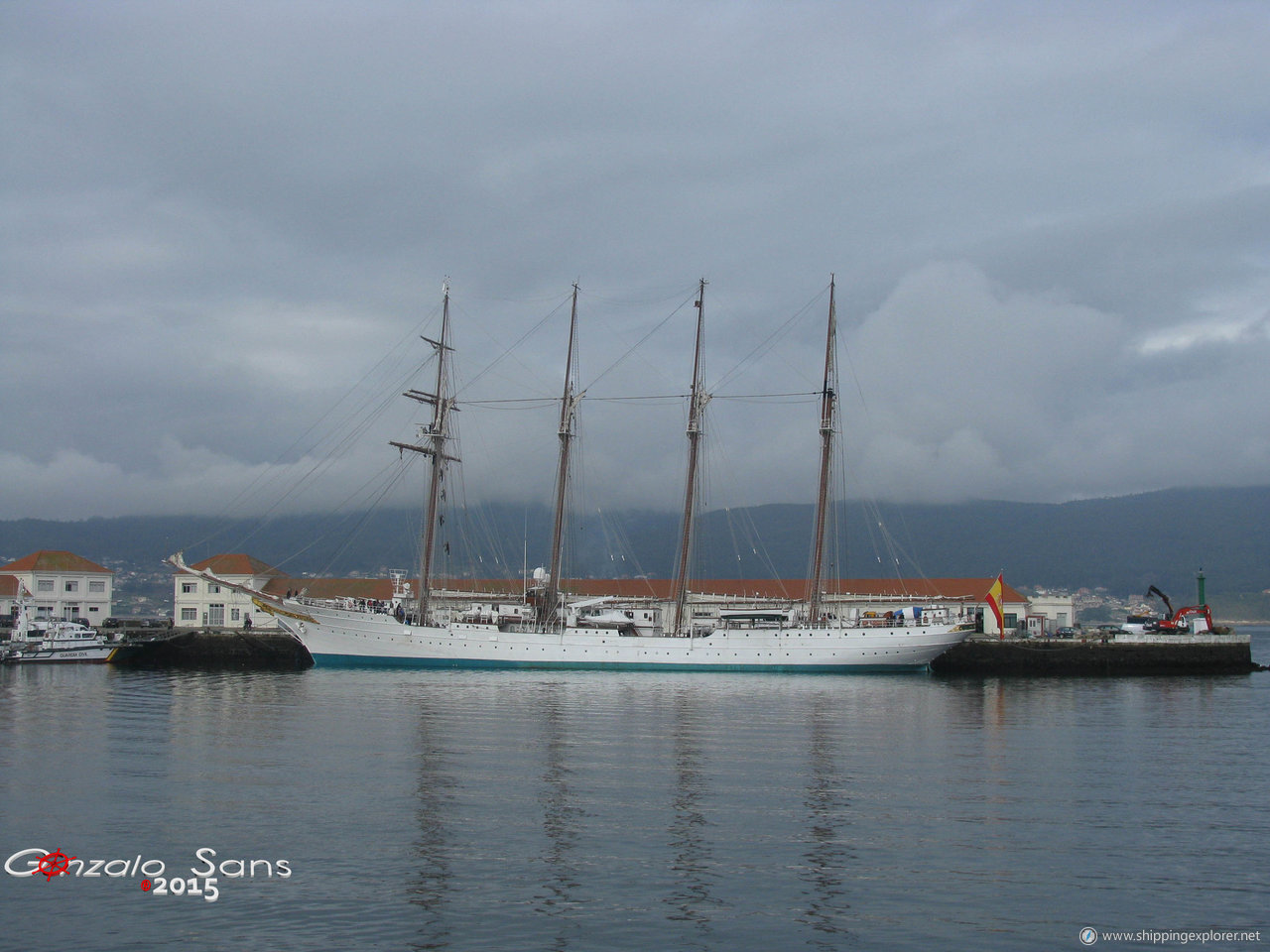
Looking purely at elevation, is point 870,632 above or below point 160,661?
above

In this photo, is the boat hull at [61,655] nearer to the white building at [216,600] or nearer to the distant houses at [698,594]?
the distant houses at [698,594]

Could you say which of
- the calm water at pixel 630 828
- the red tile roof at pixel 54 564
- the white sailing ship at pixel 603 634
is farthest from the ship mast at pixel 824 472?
the red tile roof at pixel 54 564

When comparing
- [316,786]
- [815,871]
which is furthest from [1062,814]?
[316,786]

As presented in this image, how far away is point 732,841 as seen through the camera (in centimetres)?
1991

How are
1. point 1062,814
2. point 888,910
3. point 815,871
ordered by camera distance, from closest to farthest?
point 888,910
point 815,871
point 1062,814

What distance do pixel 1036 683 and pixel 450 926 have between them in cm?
5447

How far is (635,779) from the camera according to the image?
85.2 feet

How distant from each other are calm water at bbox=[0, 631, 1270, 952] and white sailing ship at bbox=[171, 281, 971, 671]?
29596 millimetres

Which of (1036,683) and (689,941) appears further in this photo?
(1036,683)

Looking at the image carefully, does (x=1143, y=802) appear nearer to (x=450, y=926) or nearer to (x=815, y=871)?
(x=815, y=871)

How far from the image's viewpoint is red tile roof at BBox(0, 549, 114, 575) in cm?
10025

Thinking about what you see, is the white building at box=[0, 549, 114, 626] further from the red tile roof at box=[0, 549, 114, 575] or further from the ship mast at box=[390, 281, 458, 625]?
the ship mast at box=[390, 281, 458, 625]

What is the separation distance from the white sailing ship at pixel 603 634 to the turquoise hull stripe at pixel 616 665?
0.22 ft

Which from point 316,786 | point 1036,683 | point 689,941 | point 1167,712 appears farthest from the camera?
point 1036,683
